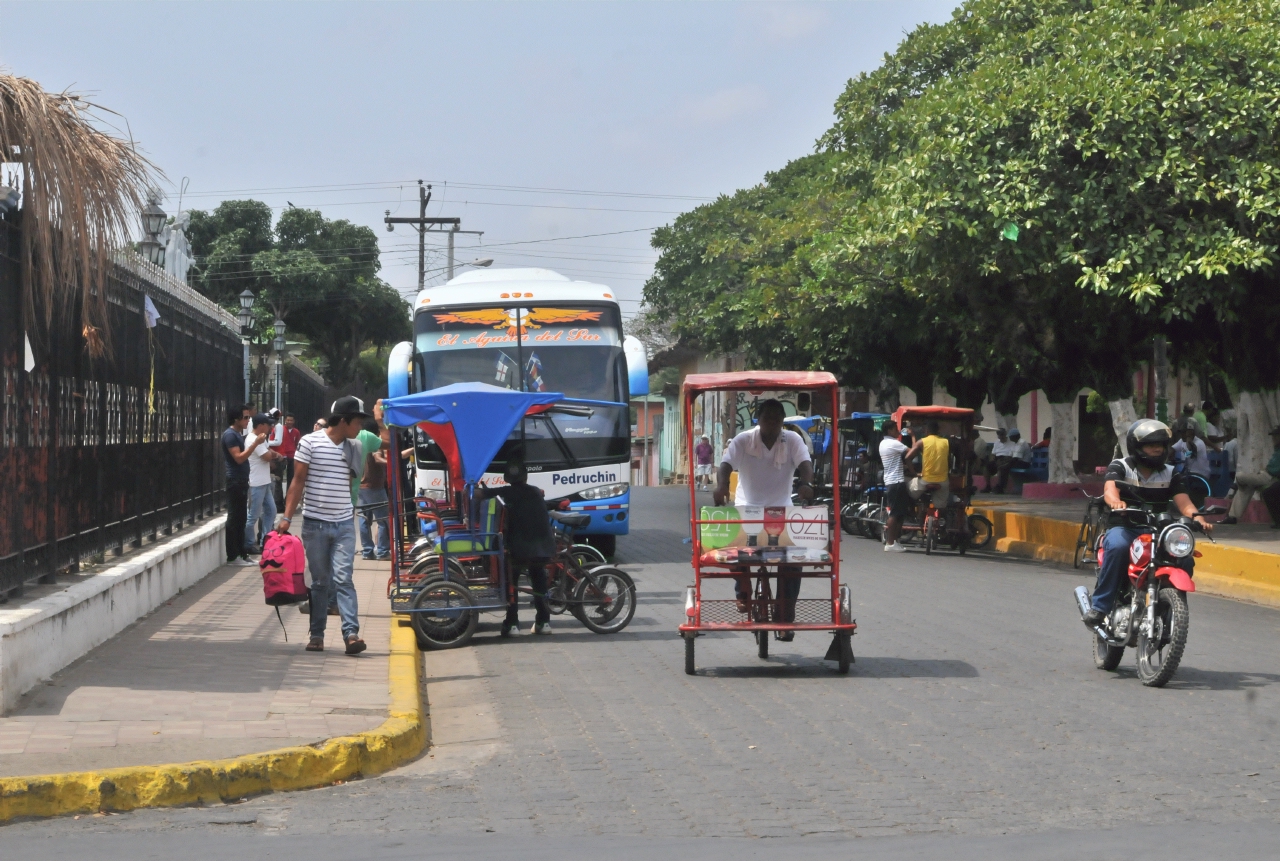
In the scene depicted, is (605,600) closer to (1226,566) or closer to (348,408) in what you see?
(348,408)

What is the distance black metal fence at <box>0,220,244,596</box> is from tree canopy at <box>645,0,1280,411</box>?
8.87 metres

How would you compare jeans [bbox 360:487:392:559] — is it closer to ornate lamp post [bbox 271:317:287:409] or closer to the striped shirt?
the striped shirt

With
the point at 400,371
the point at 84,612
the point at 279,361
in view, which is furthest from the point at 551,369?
the point at 279,361

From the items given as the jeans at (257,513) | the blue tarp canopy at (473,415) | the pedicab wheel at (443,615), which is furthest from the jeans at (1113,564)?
the jeans at (257,513)

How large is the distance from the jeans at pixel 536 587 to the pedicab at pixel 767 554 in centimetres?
197

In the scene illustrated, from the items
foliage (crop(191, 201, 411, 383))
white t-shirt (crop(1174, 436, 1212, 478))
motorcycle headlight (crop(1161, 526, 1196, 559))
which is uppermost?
foliage (crop(191, 201, 411, 383))

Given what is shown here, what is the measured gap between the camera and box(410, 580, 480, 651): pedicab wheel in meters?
11.4

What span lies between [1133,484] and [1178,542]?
568 millimetres

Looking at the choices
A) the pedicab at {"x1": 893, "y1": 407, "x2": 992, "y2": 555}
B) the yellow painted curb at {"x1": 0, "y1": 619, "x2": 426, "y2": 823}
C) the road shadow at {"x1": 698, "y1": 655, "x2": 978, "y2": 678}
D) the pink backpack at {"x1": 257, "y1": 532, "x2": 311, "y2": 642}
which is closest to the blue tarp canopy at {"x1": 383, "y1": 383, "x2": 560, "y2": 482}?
the pink backpack at {"x1": 257, "y1": 532, "x2": 311, "y2": 642}

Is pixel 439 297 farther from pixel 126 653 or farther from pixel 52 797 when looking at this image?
pixel 52 797

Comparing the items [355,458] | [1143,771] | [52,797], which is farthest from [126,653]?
[1143,771]

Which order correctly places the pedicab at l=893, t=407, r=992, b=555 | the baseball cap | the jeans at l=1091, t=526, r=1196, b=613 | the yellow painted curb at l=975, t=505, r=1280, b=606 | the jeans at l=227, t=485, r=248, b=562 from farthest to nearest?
the pedicab at l=893, t=407, r=992, b=555 < the jeans at l=227, t=485, r=248, b=562 < the yellow painted curb at l=975, t=505, r=1280, b=606 < the baseball cap < the jeans at l=1091, t=526, r=1196, b=613

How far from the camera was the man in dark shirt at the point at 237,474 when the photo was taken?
15.9m

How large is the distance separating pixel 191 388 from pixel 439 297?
13.4 feet
